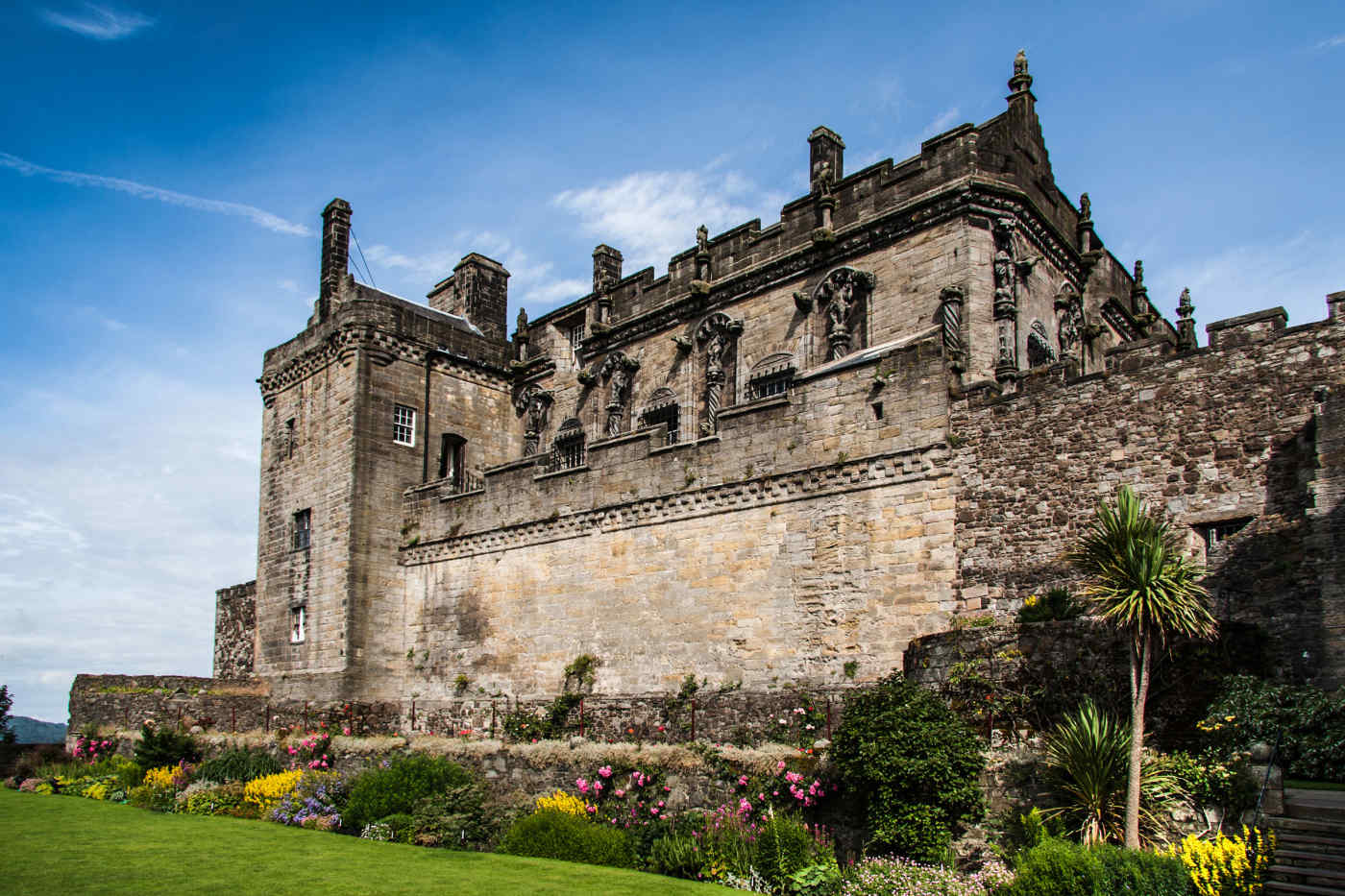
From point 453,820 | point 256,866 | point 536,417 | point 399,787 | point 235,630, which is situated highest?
point 536,417

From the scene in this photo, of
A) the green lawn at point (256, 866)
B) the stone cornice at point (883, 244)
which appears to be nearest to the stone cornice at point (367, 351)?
the stone cornice at point (883, 244)

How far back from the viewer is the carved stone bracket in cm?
2459

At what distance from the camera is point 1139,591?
13.2 metres

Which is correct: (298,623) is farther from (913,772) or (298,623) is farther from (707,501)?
(913,772)

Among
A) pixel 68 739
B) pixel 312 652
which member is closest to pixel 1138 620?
pixel 312 652

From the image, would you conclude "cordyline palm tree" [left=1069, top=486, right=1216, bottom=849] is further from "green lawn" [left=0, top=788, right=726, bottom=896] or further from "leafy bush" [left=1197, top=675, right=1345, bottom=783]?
"green lawn" [left=0, top=788, right=726, bottom=896]

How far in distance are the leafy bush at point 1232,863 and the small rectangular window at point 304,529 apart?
79.9 feet

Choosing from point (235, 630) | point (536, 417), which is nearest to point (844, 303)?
point (536, 417)

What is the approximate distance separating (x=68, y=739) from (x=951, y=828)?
27.0 meters

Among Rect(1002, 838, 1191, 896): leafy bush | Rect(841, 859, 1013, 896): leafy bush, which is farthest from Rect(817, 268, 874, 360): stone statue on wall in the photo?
Rect(1002, 838, 1191, 896): leafy bush

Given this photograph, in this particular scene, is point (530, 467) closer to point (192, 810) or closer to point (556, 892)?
point (192, 810)

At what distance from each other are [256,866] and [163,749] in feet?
40.2

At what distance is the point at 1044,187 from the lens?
81.6 feet

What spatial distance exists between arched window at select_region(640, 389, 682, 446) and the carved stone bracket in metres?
5.18
